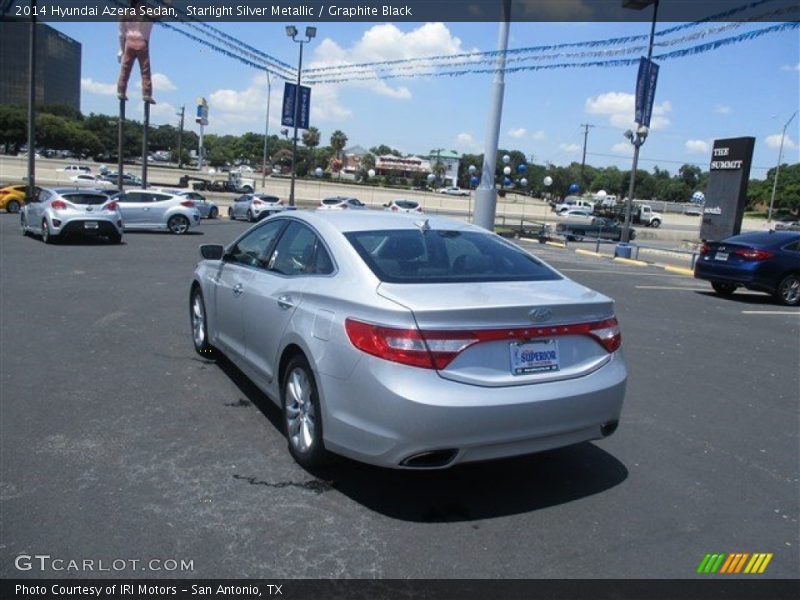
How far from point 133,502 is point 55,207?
1544 cm

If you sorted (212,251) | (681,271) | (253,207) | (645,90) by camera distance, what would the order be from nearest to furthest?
(212,251) < (681,271) < (645,90) < (253,207)

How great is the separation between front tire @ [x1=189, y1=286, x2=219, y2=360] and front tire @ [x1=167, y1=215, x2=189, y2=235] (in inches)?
701

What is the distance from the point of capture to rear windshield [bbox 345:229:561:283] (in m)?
4.05

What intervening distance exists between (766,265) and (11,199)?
3019 cm

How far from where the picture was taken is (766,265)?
12.6 metres

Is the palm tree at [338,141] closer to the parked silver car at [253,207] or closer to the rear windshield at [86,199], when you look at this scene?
the parked silver car at [253,207]

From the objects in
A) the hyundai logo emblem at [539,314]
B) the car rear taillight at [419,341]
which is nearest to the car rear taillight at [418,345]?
the car rear taillight at [419,341]

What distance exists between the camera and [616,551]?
3359 mm

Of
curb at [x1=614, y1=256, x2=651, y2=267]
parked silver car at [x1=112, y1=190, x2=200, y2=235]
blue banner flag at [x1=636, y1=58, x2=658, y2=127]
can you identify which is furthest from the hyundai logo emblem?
blue banner flag at [x1=636, y1=58, x2=658, y2=127]

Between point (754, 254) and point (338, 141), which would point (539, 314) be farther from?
point (338, 141)

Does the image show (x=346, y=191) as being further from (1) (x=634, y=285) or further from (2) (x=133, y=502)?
(2) (x=133, y=502)

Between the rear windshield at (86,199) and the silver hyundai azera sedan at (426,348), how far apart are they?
14.6 m

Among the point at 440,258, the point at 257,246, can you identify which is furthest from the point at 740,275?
the point at 257,246

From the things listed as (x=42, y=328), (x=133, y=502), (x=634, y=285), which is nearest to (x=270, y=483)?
(x=133, y=502)
